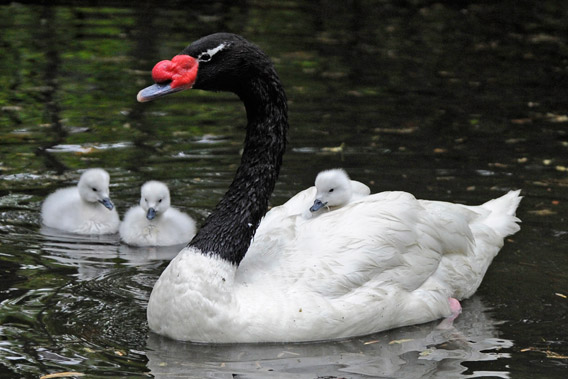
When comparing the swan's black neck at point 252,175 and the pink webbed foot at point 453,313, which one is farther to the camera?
the pink webbed foot at point 453,313

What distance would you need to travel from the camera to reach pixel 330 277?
7777 mm

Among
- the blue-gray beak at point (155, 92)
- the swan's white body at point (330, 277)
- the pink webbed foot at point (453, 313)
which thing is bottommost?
the pink webbed foot at point (453, 313)

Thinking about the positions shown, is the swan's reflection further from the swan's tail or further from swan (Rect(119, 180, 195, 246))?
swan (Rect(119, 180, 195, 246))

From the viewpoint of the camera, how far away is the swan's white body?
24.6 ft

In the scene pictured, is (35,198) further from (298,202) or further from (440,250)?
(440,250)

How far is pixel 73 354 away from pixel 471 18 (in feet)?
61.2

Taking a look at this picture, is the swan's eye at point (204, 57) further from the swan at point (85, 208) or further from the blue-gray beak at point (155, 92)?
the swan at point (85, 208)

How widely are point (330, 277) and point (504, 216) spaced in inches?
91.2

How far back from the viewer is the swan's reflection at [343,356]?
7227 millimetres

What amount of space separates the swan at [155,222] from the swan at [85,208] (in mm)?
259

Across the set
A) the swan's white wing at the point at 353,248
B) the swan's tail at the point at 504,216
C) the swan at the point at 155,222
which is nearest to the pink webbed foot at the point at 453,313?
the swan's white wing at the point at 353,248

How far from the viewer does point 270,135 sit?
795 centimetres

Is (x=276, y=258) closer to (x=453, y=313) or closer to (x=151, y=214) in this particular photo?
(x=453, y=313)

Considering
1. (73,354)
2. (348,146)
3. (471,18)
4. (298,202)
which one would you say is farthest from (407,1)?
(73,354)
